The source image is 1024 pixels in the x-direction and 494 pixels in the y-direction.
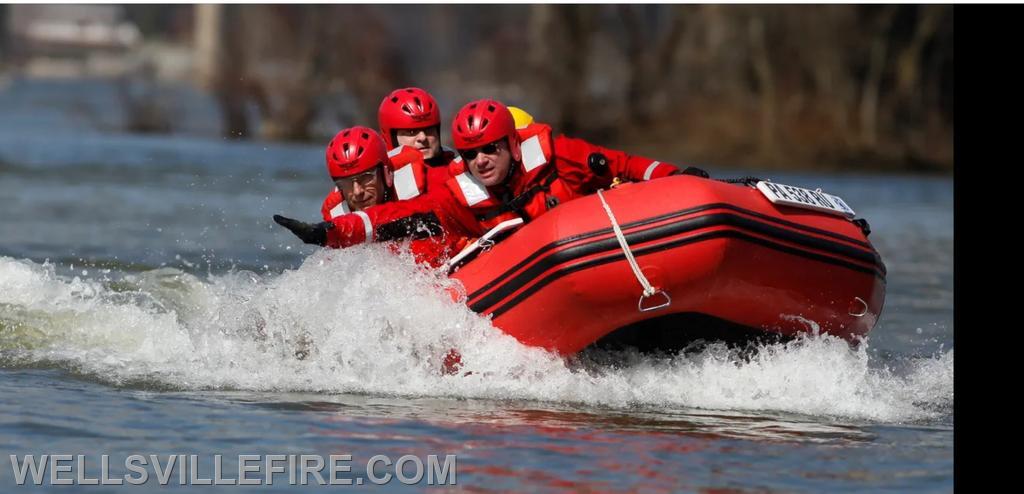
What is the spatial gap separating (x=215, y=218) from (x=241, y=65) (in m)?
15.1

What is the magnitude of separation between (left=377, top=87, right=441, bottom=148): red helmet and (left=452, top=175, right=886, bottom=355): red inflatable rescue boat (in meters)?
1.08

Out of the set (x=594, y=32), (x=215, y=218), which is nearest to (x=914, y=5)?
(x=594, y=32)

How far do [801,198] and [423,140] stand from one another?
204 centimetres

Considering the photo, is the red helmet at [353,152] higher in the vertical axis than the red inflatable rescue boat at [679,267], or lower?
higher

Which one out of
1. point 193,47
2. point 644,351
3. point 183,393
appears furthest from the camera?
point 193,47

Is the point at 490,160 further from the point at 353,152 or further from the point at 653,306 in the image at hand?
the point at 653,306

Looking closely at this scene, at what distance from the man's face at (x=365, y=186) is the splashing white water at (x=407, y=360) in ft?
0.94

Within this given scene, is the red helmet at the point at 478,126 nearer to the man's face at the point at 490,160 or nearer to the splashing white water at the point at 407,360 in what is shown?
the man's face at the point at 490,160

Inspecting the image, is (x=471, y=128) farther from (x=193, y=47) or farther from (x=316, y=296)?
(x=193, y=47)

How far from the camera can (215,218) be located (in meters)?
16.0

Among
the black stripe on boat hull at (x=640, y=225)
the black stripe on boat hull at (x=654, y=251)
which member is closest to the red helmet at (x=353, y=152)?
the black stripe on boat hull at (x=640, y=225)

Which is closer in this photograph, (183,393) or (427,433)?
(427,433)

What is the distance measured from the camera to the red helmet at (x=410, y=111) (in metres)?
8.40

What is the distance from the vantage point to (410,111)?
841 centimetres
